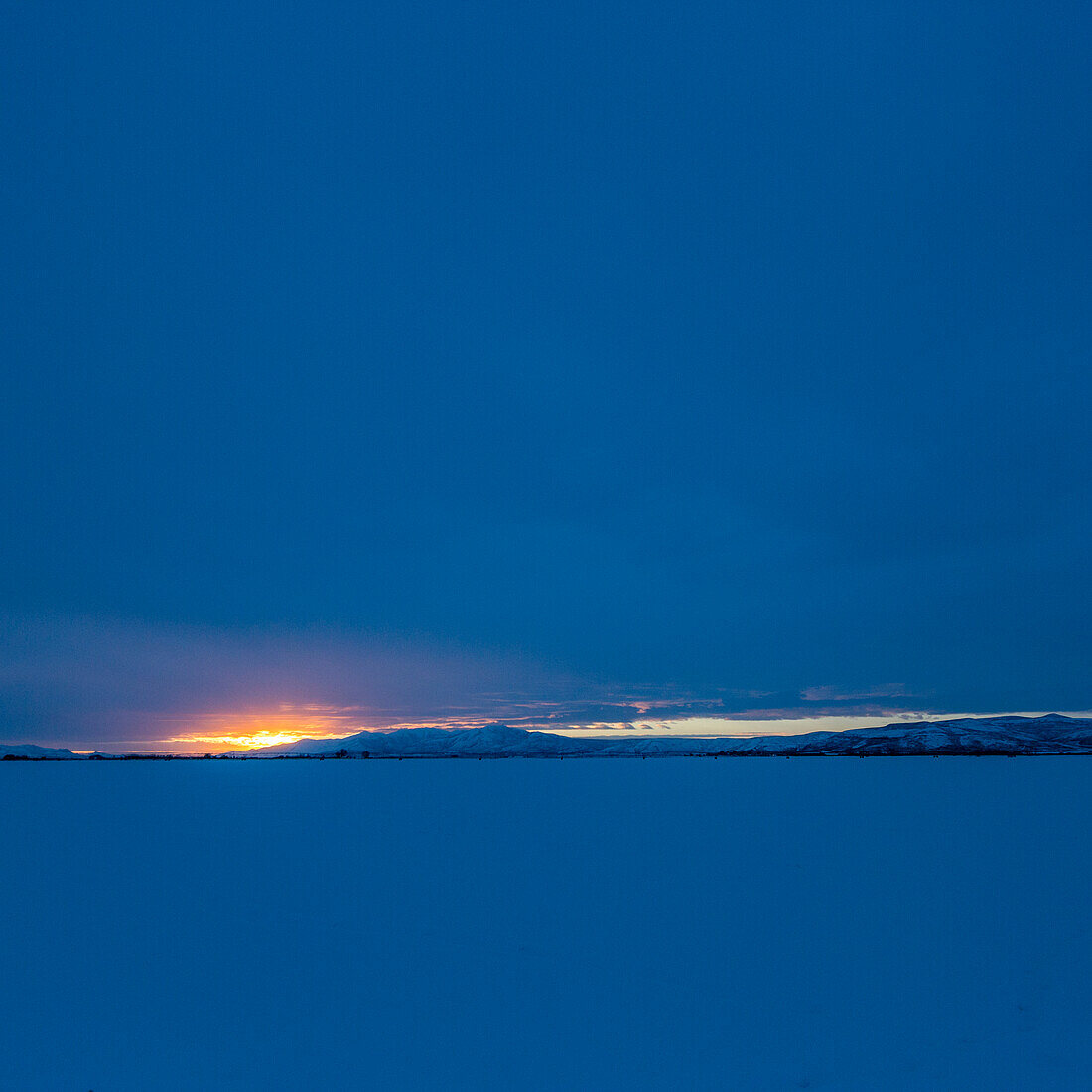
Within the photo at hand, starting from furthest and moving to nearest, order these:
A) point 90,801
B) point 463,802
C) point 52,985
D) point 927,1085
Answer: point 90,801 → point 463,802 → point 52,985 → point 927,1085

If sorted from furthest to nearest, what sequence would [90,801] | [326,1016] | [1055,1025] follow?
1. [90,801]
2. [326,1016]
3. [1055,1025]

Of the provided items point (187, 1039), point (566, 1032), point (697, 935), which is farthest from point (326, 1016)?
point (697, 935)

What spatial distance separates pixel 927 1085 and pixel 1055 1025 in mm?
4662

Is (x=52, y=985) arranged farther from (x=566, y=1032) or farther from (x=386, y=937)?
(x=566, y=1032)

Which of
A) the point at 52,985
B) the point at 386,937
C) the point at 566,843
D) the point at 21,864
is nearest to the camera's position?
the point at 52,985

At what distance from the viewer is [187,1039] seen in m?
16.8

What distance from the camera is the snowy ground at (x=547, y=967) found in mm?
15367

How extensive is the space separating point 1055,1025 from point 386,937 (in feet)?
55.1

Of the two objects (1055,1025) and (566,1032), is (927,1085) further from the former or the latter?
(566,1032)

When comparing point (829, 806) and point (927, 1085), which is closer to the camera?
point (927, 1085)

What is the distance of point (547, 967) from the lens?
21.2m

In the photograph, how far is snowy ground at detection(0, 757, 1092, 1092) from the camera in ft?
50.4

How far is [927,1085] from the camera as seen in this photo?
14094 millimetres

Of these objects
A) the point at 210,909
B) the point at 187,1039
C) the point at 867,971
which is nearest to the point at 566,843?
the point at 210,909
